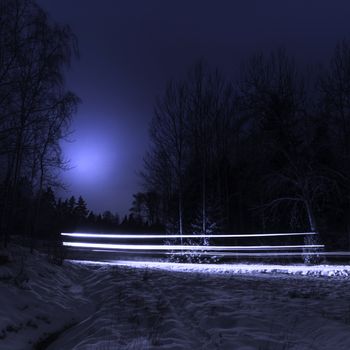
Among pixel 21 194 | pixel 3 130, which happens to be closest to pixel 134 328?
pixel 3 130

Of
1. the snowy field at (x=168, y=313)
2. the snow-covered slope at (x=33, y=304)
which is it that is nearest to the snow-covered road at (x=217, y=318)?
the snowy field at (x=168, y=313)

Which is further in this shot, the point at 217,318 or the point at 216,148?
the point at 216,148

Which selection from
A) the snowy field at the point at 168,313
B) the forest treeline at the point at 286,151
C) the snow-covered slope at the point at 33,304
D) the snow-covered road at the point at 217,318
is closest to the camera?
the snow-covered road at the point at 217,318

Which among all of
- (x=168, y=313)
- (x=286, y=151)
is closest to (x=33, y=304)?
(x=168, y=313)

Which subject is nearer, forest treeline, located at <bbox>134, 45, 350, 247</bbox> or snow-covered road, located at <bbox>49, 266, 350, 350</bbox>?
snow-covered road, located at <bbox>49, 266, 350, 350</bbox>

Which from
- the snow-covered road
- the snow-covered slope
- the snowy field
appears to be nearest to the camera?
the snow-covered road

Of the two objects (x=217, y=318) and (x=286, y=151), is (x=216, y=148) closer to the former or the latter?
(x=286, y=151)

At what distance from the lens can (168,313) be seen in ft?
31.7

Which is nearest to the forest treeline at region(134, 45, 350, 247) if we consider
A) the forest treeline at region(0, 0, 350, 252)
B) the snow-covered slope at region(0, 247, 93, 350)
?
the forest treeline at region(0, 0, 350, 252)

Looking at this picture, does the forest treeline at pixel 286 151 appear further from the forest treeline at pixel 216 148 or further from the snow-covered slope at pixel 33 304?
the snow-covered slope at pixel 33 304

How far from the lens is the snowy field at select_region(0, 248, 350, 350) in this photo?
24.1 feet

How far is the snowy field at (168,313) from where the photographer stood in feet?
24.1

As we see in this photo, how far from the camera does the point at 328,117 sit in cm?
3145

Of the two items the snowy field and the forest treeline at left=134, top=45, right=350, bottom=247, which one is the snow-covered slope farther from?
the forest treeline at left=134, top=45, right=350, bottom=247
